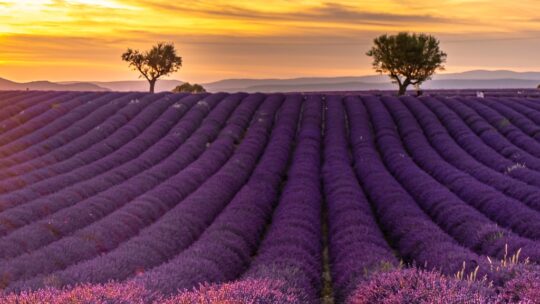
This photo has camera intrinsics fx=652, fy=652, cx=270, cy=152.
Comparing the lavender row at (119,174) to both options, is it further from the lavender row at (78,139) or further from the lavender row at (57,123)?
the lavender row at (57,123)

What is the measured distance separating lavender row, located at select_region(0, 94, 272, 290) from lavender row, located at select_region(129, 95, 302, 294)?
845 mm

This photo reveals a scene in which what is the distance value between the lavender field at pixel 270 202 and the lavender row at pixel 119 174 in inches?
2.9

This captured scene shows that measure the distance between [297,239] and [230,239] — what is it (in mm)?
1273

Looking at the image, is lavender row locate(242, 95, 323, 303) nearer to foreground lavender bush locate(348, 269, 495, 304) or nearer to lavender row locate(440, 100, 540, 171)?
foreground lavender bush locate(348, 269, 495, 304)

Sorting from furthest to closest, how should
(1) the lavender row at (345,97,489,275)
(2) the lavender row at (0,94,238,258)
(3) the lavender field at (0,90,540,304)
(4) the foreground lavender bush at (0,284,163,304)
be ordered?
(2) the lavender row at (0,94,238,258), (1) the lavender row at (345,97,489,275), (3) the lavender field at (0,90,540,304), (4) the foreground lavender bush at (0,284,163,304)

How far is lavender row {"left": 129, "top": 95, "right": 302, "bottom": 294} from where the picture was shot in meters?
8.69

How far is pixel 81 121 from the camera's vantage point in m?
31.8

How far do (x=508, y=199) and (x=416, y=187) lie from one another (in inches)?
146

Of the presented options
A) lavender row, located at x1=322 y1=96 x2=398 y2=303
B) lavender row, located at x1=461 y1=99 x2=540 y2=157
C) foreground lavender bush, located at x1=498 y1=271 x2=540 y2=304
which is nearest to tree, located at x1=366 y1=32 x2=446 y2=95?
lavender row, located at x1=461 y1=99 x2=540 y2=157

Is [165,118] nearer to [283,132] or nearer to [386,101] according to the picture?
[283,132]

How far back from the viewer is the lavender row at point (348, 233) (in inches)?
392

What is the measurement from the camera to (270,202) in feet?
57.4

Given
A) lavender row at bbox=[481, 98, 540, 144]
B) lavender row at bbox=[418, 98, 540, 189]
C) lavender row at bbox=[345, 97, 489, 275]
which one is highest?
lavender row at bbox=[481, 98, 540, 144]

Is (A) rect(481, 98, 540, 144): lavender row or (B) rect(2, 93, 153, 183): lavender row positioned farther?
(A) rect(481, 98, 540, 144): lavender row
